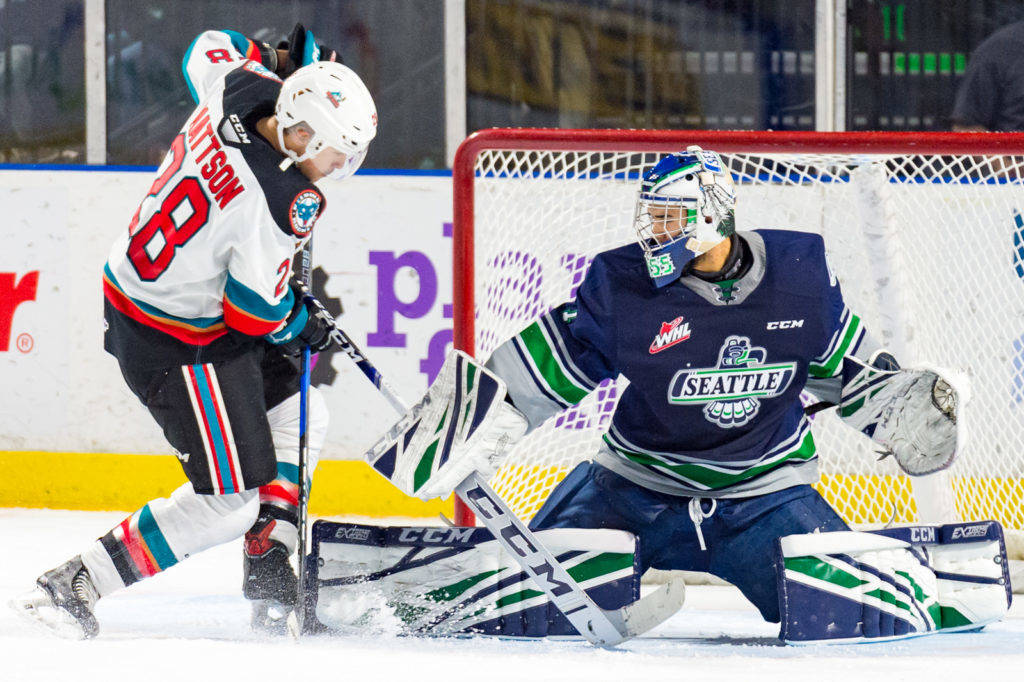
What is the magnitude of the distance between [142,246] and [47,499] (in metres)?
Answer: 1.65

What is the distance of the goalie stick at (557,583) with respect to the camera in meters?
2.30

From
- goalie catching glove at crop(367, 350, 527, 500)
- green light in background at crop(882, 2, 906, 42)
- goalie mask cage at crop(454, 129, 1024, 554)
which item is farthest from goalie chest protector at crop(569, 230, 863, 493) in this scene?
green light in background at crop(882, 2, 906, 42)

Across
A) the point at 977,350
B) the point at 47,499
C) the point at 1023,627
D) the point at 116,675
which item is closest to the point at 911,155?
the point at 977,350

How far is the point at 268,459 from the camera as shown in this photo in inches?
97.0

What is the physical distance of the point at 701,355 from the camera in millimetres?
2371

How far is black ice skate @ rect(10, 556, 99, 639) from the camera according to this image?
2.36 m

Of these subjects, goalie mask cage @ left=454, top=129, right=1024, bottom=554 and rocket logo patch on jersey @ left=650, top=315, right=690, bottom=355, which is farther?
goalie mask cage @ left=454, top=129, right=1024, bottom=554

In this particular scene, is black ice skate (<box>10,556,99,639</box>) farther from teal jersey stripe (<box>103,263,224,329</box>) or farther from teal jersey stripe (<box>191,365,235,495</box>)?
teal jersey stripe (<box>103,263,224,329</box>)

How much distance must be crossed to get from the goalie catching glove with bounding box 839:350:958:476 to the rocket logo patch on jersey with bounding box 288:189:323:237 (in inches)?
38.5

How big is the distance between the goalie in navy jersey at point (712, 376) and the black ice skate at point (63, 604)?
2.66 feet

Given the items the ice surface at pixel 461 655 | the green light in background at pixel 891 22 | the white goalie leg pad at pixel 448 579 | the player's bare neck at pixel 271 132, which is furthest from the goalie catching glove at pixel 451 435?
the green light in background at pixel 891 22

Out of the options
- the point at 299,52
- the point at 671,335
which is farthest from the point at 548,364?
the point at 299,52

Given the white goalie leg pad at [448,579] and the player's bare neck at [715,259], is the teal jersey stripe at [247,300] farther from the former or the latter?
the player's bare neck at [715,259]

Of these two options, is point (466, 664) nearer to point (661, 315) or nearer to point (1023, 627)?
point (661, 315)
